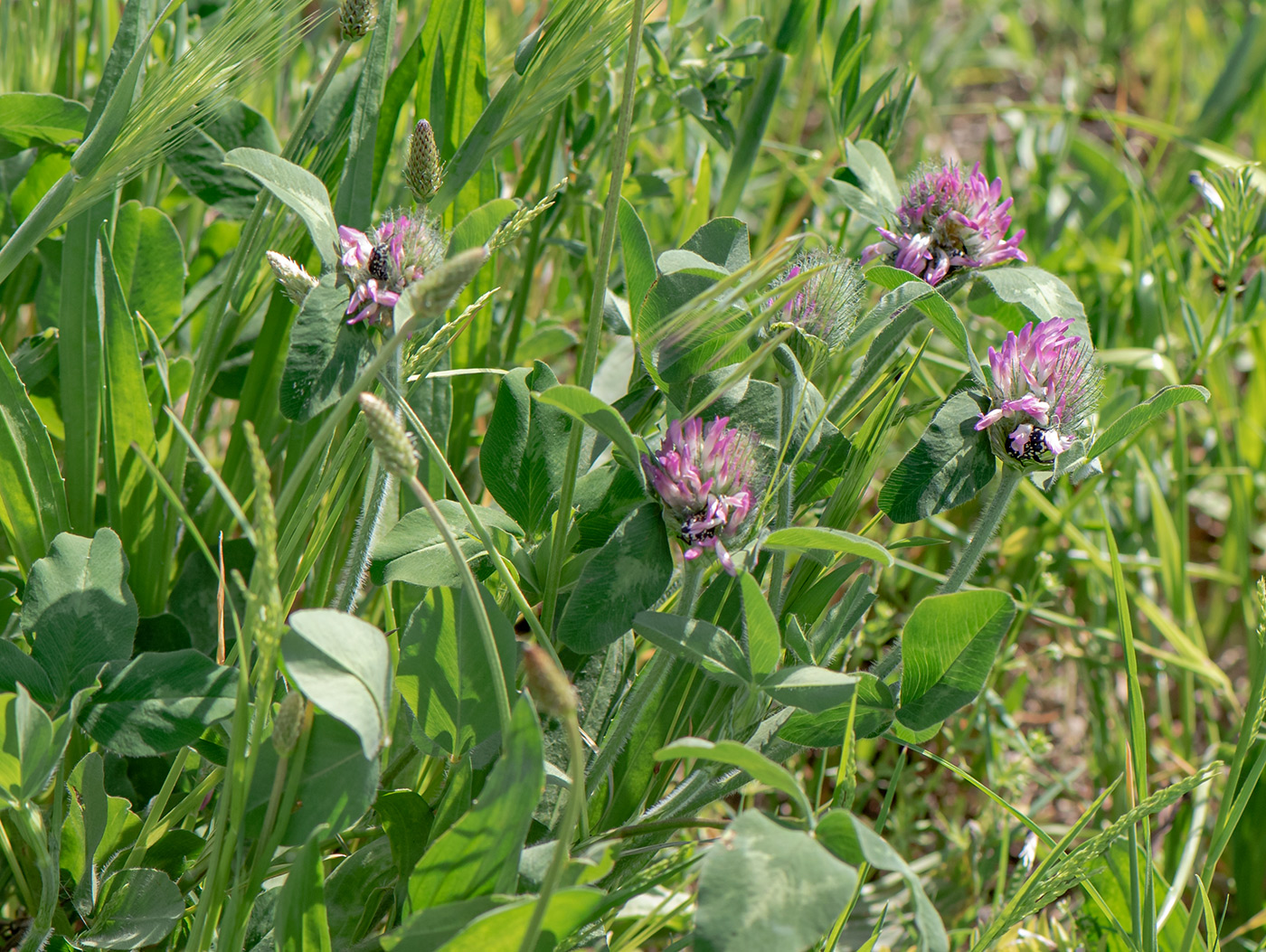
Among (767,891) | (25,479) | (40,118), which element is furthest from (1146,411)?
(40,118)

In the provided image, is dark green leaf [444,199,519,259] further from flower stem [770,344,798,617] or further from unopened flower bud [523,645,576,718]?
unopened flower bud [523,645,576,718]

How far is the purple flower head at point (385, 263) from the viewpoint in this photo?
2.50 ft

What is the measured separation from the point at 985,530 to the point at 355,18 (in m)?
0.61

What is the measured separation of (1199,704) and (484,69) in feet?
4.25

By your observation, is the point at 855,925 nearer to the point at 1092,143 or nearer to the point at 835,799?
the point at 835,799

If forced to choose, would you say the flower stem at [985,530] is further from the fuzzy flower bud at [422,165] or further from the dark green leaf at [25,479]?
the dark green leaf at [25,479]

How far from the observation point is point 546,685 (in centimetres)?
53

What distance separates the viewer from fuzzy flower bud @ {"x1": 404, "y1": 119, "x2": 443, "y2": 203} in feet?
2.65

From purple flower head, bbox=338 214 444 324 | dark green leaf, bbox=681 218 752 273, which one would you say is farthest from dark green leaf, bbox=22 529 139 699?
dark green leaf, bbox=681 218 752 273

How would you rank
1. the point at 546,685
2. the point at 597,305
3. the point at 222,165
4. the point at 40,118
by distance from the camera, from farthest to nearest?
1. the point at 222,165
2. the point at 40,118
3. the point at 597,305
4. the point at 546,685

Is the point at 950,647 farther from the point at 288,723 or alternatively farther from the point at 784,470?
the point at 288,723

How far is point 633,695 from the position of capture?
2.58 ft

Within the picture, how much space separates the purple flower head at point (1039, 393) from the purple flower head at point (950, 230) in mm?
118

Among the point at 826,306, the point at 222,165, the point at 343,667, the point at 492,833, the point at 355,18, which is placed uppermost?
the point at 355,18
